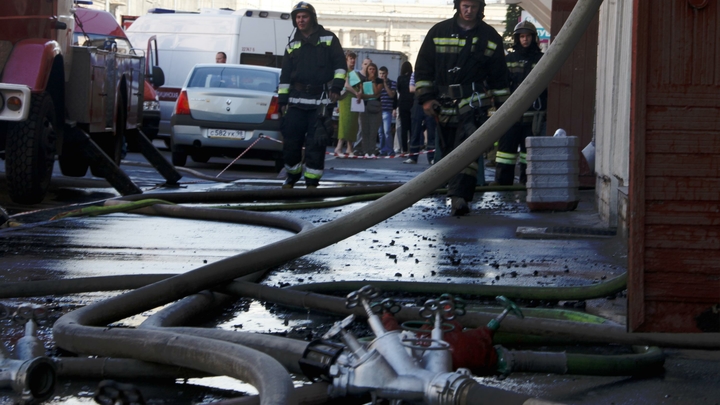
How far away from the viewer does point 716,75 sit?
11.4ft

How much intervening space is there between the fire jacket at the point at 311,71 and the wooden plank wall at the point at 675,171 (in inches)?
301

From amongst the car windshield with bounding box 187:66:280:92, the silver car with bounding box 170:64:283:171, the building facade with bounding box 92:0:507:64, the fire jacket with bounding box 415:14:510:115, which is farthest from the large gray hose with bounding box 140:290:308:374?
the building facade with bounding box 92:0:507:64

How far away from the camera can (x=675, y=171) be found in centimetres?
350

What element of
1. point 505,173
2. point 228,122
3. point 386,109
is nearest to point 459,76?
point 505,173

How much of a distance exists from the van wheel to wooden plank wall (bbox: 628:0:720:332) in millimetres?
12043

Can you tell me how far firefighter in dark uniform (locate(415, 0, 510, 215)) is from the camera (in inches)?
339

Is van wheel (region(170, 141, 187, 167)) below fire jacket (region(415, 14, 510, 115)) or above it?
below

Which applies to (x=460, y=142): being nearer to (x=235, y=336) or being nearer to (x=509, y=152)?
(x=509, y=152)

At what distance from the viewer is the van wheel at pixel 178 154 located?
15089 mm

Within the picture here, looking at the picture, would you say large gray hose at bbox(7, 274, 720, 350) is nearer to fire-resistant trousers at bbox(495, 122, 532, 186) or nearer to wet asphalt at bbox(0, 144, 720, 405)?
wet asphalt at bbox(0, 144, 720, 405)

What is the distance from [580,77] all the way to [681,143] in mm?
8830

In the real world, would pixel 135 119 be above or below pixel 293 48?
below

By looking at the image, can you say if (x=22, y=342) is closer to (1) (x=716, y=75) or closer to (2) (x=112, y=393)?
(2) (x=112, y=393)

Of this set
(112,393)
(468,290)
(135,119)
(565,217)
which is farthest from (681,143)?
(135,119)
